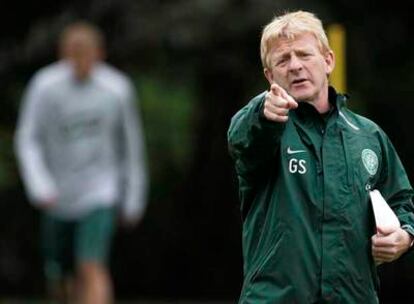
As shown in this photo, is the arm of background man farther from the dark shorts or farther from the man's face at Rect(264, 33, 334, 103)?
the dark shorts

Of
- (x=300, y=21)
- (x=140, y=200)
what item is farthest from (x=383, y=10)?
(x=300, y=21)

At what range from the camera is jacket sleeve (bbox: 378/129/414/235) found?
6.06 m

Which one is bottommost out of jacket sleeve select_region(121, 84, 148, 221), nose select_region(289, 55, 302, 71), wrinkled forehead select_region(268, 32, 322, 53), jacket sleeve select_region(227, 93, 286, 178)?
jacket sleeve select_region(121, 84, 148, 221)

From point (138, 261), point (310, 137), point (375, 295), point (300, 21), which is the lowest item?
point (138, 261)

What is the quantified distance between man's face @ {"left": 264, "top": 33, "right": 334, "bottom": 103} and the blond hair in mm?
15

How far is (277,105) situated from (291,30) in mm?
458

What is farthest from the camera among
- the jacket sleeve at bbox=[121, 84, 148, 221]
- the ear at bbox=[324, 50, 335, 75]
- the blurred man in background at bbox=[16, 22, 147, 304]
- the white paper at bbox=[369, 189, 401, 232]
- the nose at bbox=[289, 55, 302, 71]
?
the jacket sleeve at bbox=[121, 84, 148, 221]

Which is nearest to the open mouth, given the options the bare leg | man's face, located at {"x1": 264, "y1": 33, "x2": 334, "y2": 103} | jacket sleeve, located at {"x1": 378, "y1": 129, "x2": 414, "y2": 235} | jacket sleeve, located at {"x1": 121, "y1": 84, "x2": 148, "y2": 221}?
man's face, located at {"x1": 264, "y1": 33, "x2": 334, "y2": 103}

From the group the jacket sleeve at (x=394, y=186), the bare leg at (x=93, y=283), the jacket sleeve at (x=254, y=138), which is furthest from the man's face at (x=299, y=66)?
the bare leg at (x=93, y=283)

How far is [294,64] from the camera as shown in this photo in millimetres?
5836

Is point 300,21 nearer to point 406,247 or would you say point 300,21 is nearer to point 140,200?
point 406,247

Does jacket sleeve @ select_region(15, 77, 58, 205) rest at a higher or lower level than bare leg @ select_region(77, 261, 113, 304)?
higher

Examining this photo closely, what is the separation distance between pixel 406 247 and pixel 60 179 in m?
6.00

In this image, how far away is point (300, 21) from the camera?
5.95 meters
